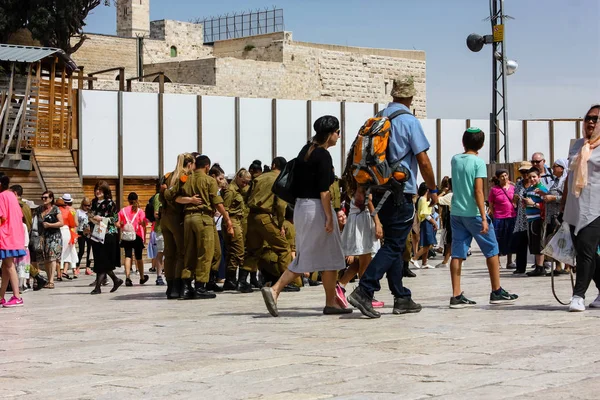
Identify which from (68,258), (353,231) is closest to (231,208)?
(353,231)

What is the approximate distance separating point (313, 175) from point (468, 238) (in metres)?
1.76

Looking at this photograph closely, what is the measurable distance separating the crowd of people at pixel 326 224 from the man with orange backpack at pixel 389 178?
0.01 meters

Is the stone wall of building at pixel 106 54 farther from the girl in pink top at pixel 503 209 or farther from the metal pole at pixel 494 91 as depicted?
the girl in pink top at pixel 503 209

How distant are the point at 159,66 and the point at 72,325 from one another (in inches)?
1724

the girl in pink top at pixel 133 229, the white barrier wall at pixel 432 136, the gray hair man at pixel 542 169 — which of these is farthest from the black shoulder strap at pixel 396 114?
the white barrier wall at pixel 432 136

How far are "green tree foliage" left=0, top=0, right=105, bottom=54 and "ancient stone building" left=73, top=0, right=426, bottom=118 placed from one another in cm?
285

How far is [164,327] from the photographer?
9.83 metres

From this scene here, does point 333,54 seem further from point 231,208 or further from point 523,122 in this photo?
point 231,208

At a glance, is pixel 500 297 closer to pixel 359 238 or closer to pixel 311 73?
pixel 359 238

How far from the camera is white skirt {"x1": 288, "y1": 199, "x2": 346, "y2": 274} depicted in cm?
1027

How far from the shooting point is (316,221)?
10281 millimetres

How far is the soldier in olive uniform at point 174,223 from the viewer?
13508 millimetres

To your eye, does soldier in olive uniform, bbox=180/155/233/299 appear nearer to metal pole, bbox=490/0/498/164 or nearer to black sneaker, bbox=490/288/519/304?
black sneaker, bbox=490/288/519/304

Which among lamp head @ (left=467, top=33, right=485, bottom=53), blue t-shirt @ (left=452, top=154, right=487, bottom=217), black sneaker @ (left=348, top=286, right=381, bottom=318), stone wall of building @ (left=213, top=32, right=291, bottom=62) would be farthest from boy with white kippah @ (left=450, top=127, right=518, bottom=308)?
stone wall of building @ (left=213, top=32, right=291, bottom=62)
